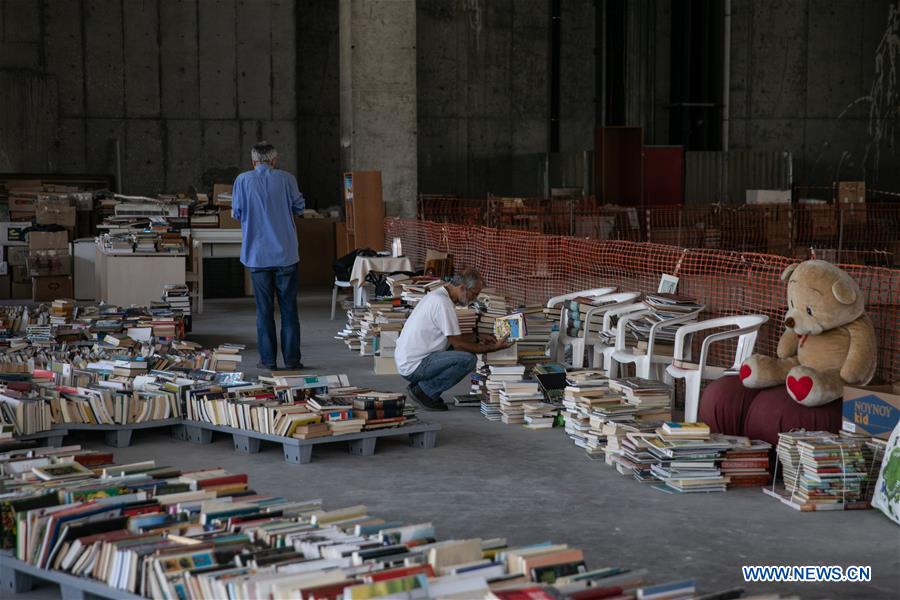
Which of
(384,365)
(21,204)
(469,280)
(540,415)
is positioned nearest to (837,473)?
(540,415)

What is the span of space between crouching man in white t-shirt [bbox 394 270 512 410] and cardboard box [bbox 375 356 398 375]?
65.5 inches

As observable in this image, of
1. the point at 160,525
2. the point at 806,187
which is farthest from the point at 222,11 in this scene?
the point at 160,525

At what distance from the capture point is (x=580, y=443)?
24.1 feet

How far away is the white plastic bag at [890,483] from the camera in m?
5.54

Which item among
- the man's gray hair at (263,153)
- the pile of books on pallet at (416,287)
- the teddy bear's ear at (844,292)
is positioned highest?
the man's gray hair at (263,153)

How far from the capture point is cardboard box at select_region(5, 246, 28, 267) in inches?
663

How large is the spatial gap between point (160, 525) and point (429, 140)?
2042 centimetres

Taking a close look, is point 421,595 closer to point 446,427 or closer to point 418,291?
point 446,427

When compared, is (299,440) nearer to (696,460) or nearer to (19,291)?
(696,460)

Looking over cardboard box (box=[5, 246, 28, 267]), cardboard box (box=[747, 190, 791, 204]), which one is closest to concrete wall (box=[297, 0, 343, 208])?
cardboard box (box=[5, 246, 28, 267])

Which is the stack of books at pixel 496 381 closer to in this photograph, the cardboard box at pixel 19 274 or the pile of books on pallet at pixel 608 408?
the pile of books on pallet at pixel 608 408

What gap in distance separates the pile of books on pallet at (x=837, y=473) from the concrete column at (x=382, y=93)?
39.2 ft

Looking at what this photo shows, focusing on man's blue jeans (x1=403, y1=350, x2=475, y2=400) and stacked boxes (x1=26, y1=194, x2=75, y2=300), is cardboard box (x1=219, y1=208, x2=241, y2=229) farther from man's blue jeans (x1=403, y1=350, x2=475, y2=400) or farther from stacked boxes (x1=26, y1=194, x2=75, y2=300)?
man's blue jeans (x1=403, y1=350, x2=475, y2=400)

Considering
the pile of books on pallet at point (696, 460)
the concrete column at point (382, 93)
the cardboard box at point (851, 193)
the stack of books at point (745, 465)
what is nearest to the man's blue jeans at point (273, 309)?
the pile of books on pallet at point (696, 460)
